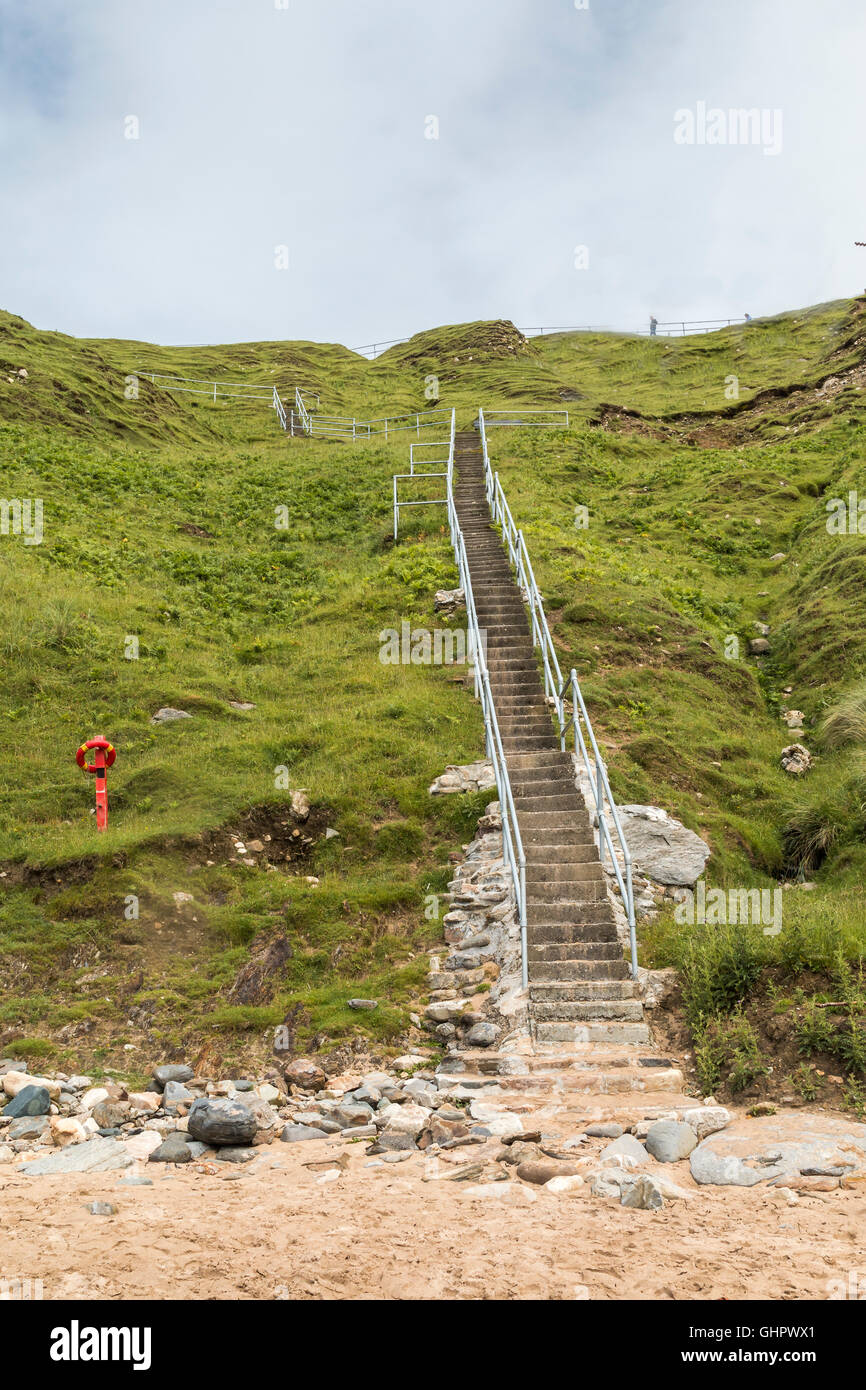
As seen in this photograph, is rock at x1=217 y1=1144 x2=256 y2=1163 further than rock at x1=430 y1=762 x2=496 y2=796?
No

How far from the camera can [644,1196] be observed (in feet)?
16.6

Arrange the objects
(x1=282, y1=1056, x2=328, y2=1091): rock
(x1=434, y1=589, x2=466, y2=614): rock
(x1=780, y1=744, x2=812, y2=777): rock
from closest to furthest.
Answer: (x1=282, y1=1056, x2=328, y2=1091): rock → (x1=780, y1=744, x2=812, y2=777): rock → (x1=434, y1=589, x2=466, y2=614): rock

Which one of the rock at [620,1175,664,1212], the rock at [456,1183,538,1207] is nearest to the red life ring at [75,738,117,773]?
the rock at [456,1183,538,1207]

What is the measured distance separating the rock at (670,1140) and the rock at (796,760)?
7.83 m

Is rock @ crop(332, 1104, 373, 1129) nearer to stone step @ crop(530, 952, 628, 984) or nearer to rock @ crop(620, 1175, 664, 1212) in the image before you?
stone step @ crop(530, 952, 628, 984)

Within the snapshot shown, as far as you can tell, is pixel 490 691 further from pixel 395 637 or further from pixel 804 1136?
pixel 804 1136

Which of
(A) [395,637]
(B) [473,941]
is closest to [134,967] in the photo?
(B) [473,941]

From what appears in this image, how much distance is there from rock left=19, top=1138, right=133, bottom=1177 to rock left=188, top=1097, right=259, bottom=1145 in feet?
1.66

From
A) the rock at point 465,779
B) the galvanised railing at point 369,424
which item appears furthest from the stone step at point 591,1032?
the galvanised railing at point 369,424

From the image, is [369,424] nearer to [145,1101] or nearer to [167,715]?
[167,715]

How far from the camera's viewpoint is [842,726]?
13.3 m

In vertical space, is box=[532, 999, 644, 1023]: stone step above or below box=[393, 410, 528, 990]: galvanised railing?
below

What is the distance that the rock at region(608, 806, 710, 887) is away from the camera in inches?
403

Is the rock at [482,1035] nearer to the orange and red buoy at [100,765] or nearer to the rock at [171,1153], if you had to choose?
the rock at [171,1153]
